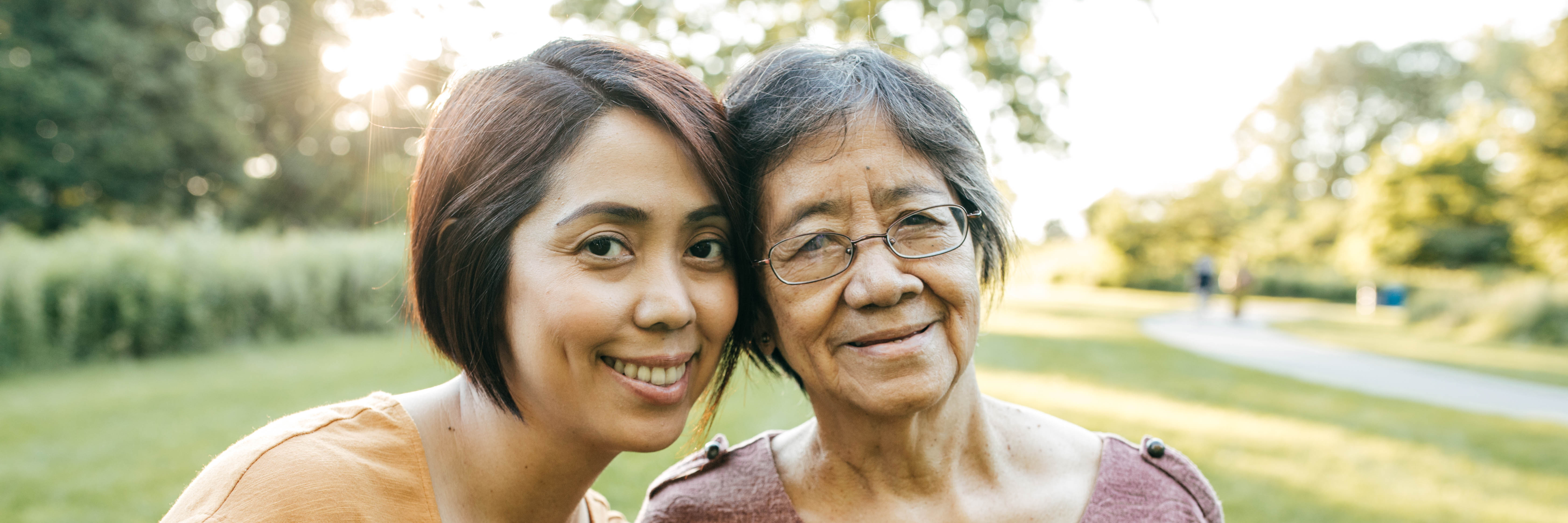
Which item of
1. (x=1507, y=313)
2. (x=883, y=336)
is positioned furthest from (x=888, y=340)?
(x=1507, y=313)

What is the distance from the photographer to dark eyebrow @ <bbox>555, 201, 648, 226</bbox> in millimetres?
1752

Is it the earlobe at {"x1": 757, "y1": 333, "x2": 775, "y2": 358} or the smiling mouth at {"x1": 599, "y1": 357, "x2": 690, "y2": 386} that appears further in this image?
the earlobe at {"x1": 757, "y1": 333, "x2": 775, "y2": 358}

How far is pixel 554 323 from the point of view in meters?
1.76

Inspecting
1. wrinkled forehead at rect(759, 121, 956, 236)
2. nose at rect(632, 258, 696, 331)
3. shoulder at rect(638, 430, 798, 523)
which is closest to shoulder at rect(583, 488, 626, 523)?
shoulder at rect(638, 430, 798, 523)

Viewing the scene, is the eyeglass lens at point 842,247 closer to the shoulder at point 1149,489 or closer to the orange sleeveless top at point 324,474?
the shoulder at point 1149,489

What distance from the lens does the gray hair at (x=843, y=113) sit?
203cm

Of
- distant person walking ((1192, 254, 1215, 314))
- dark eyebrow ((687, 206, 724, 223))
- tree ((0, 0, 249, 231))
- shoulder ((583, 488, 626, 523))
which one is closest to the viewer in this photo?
dark eyebrow ((687, 206, 724, 223))

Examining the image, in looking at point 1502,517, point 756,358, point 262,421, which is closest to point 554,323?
point 756,358

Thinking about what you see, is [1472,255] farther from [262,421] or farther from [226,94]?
[226,94]

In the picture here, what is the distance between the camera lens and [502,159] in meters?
1.80

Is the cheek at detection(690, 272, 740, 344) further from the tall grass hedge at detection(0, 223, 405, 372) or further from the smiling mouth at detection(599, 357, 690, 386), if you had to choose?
the tall grass hedge at detection(0, 223, 405, 372)

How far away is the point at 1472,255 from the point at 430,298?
1879 inches

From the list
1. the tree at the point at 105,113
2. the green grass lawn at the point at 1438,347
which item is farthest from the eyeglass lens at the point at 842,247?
the tree at the point at 105,113

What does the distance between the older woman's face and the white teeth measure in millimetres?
325
